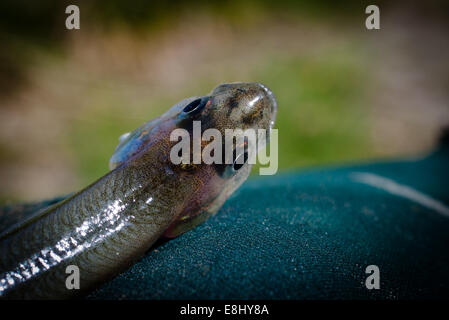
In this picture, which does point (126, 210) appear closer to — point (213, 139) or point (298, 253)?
point (213, 139)

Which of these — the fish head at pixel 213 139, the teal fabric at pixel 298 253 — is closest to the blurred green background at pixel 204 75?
the teal fabric at pixel 298 253

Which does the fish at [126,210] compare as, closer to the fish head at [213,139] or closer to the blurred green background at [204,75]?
the fish head at [213,139]

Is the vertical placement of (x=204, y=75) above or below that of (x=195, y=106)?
above

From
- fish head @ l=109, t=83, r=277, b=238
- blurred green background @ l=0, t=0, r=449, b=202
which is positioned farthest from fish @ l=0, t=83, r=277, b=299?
blurred green background @ l=0, t=0, r=449, b=202

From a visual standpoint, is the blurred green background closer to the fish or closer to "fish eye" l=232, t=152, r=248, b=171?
the fish

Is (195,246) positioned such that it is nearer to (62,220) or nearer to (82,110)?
(62,220)

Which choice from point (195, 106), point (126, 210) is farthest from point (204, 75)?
point (126, 210)
